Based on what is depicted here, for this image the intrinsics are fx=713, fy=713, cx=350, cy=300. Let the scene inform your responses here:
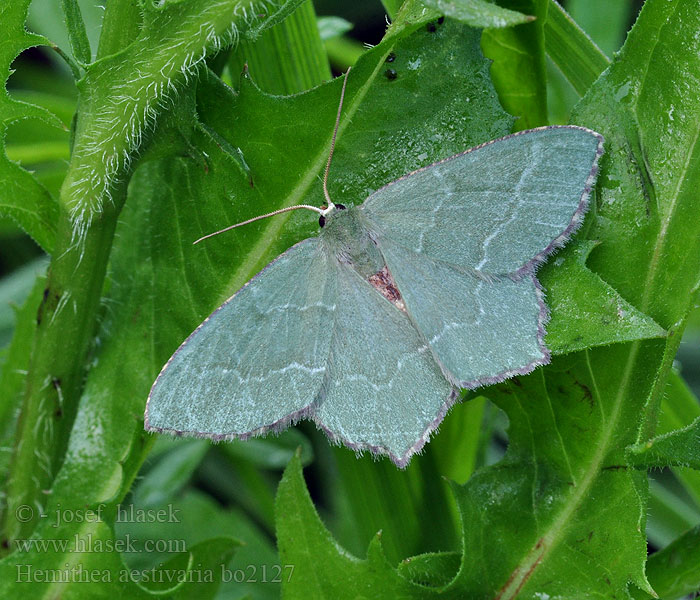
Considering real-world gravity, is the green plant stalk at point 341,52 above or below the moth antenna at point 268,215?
below

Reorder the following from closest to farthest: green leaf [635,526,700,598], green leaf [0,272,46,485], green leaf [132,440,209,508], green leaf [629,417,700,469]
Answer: green leaf [629,417,700,469] → green leaf [635,526,700,598] → green leaf [0,272,46,485] → green leaf [132,440,209,508]

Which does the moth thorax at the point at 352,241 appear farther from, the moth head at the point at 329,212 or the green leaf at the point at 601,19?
the green leaf at the point at 601,19

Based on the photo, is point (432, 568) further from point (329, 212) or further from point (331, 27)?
point (331, 27)

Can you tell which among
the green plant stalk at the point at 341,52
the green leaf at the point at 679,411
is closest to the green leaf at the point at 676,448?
the green leaf at the point at 679,411

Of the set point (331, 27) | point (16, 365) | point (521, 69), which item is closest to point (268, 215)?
point (521, 69)

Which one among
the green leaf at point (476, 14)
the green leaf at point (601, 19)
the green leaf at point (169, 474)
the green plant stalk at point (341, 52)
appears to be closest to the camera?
the green leaf at point (476, 14)

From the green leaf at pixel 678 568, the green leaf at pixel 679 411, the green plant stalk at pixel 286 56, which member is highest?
the green plant stalk at pixel 286 56

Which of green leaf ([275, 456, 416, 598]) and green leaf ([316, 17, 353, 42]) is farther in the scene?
green leaf ([316, 17, 353, 42])

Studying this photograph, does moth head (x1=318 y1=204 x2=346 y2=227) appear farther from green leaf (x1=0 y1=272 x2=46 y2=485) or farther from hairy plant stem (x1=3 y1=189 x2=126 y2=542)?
green leaf (x1=0 y1=272 x2=46 y2=485)

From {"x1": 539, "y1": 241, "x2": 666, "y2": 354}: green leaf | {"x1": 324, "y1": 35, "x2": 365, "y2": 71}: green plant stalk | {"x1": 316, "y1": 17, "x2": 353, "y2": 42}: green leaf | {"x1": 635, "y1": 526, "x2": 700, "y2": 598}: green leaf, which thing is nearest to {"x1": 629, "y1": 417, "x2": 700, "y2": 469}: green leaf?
{"x1": 539, "y1": 241, "x2": 666, "y2": 354}: green leaf
